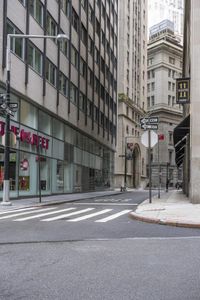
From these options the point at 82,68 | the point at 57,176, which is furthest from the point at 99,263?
the point at 82,68

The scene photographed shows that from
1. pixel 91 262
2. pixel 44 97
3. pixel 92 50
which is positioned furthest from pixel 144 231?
pixel 92 50

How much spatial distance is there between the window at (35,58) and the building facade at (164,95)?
83718 mm

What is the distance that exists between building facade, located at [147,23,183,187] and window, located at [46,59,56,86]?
7997cm

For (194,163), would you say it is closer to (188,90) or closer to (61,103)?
(188,90)

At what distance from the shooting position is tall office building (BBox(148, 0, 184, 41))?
6147 inches

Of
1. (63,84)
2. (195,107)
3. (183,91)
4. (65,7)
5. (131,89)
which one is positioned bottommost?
(195,107)

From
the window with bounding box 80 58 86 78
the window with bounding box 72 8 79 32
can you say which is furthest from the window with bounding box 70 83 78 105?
the window with bounding box 72 8 79 32

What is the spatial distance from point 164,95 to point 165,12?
57.5m

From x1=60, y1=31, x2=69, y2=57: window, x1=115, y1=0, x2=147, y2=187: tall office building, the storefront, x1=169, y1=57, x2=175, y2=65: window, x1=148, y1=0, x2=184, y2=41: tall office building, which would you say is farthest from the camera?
x1=148, y1=0, x2=184, y2=41: tall office building

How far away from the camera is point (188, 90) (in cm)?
2483

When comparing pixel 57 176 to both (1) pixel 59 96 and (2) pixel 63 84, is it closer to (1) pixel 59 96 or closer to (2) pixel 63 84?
(1) pixel 59 96

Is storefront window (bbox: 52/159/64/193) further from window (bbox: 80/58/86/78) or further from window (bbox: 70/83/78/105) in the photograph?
window (bbox: 80/58/86/78)

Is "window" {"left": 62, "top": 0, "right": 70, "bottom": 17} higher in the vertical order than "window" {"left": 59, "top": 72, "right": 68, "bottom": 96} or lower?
higher

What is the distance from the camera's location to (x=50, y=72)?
111 feet
